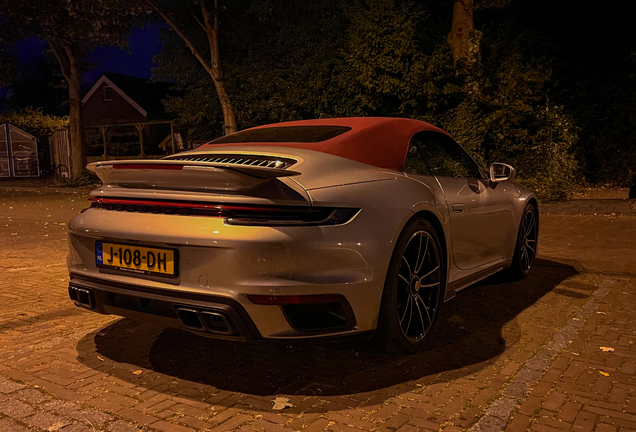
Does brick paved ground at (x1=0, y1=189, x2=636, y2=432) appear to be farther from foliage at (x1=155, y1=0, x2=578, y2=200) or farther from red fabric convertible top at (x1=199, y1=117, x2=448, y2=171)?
foliage at (x1=155, y1=0, x2=578, y2=200)

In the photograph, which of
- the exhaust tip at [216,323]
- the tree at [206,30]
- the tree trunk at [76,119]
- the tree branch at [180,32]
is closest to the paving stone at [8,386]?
the exhaust tip at [216,323]

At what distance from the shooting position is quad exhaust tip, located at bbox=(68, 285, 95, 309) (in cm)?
331

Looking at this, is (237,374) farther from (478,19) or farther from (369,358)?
(478,19)

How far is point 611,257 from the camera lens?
6973 mm

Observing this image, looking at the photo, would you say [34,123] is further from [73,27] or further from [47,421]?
[47,421]

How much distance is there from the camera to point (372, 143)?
12.5ft

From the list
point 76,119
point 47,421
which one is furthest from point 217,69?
point 47,421

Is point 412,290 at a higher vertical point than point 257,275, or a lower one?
lower

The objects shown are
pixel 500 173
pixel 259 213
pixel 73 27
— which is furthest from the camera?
pixel 73 27

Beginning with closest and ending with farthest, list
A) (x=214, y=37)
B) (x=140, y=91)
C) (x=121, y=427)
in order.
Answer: (x=121, y=427)
(x=214, y=37)
(x=140, y=91)

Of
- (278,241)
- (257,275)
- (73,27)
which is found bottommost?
(257,275)

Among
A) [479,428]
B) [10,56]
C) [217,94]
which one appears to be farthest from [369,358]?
[10,56]

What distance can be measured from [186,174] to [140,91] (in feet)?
135

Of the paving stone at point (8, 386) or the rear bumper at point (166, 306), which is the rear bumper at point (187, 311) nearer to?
the rear bumper at point (166, 306)
